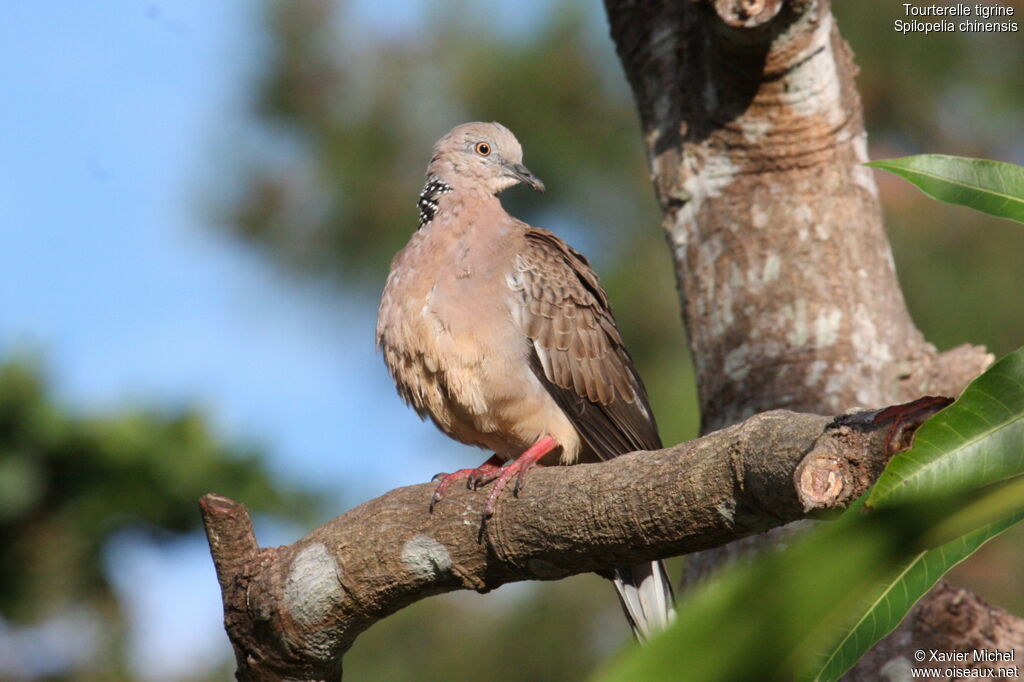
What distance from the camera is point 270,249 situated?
9.58m

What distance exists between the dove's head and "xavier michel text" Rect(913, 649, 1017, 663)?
2.55m

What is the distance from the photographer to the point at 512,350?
158 inches

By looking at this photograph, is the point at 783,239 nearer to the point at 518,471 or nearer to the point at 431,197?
the point at 518,471

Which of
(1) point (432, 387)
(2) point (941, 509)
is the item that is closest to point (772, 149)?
(1) point (432, 387)

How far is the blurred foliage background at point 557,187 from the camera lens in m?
7.61

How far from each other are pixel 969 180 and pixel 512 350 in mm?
2636

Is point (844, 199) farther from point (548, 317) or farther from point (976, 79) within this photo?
point (976, 79)

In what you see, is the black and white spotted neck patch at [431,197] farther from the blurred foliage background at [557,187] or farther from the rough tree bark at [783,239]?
the blurred foliage background at [557,187]

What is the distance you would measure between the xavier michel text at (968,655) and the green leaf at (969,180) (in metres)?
2.28

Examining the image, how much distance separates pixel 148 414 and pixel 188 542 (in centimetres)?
61

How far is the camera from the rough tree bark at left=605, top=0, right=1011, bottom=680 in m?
3.78

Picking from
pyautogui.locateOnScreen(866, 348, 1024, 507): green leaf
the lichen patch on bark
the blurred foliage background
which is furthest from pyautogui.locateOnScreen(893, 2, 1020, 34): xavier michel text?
pyautogui.locateOnScreen(866, 348, 1024, 507): green leaf

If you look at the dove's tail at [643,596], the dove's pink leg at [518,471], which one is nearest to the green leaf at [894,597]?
the dove's pink leg at [518,471]

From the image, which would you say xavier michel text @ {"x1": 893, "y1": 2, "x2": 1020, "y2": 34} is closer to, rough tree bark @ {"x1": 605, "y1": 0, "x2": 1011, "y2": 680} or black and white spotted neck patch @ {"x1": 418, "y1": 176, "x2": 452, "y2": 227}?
rough tree bark @ {"x1": 605, "y1": 0, "x2": 1011, "y2": 680}
